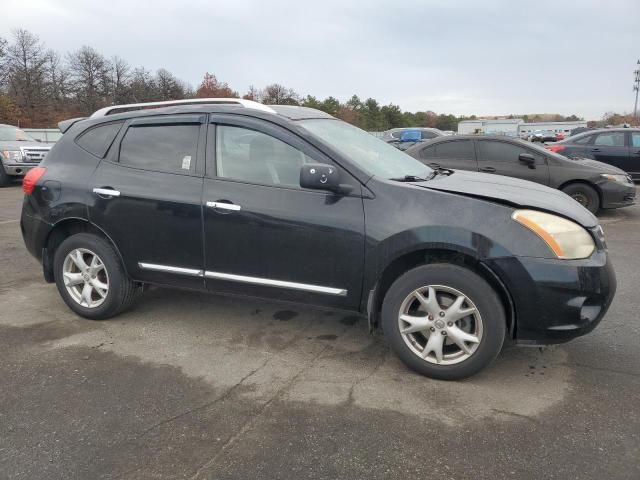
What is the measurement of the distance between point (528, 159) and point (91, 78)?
6373 centimetres

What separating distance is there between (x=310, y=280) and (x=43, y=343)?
209 centimetres

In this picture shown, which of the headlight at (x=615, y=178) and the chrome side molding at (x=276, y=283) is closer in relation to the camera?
the chrome side molding at (x=276, y=283)

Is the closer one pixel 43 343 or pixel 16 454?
pixel 16 454

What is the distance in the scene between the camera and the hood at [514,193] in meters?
3.14

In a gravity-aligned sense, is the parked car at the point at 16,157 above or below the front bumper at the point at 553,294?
above

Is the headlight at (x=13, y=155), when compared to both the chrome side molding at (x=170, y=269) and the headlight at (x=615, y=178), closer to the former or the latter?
the chrome side molding at (x=170, y=269)

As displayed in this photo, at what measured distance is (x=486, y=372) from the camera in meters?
3.32

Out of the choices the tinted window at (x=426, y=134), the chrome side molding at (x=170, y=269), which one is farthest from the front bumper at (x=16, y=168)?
the tinted window at (x=426, y=134)

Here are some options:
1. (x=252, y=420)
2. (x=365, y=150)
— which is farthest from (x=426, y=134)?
(x=252, y=420)

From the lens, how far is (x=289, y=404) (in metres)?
2.97

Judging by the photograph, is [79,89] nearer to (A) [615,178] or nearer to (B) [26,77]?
(B) [26,77]

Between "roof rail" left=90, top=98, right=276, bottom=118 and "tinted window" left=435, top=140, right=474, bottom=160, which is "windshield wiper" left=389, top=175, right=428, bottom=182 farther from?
"tinted window" left=435, top=140, right=474, bottom=160

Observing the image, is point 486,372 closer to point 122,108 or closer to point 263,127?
point 263,127

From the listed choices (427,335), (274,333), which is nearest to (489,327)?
(427,335)
